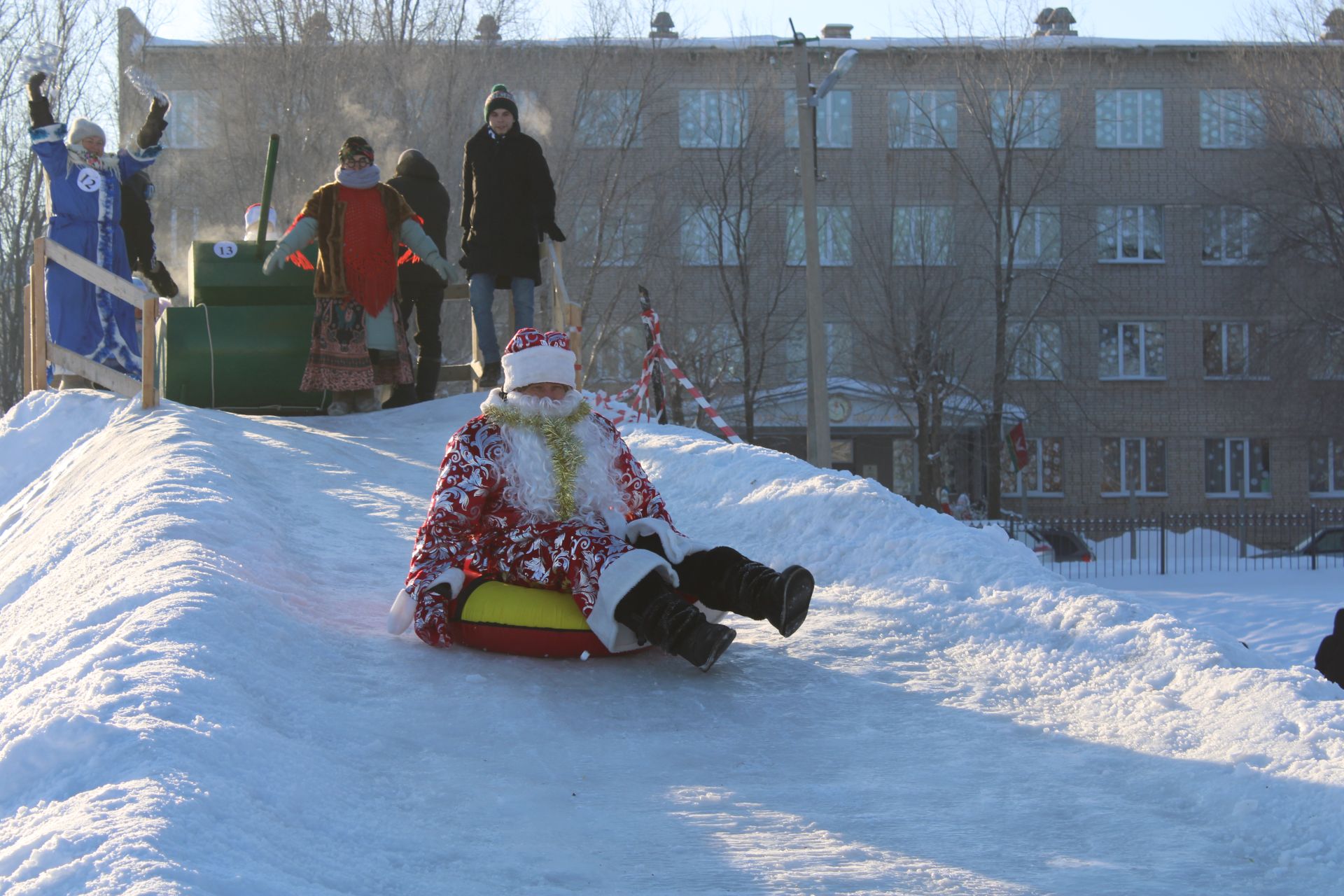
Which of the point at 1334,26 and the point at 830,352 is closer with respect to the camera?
the point at 1334,26

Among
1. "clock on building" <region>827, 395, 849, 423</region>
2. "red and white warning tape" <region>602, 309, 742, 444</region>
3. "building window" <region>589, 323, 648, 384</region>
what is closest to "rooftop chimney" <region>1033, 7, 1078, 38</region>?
"clock on building" <region>827, 395, 849, 423</region>

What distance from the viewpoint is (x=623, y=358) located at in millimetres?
29547

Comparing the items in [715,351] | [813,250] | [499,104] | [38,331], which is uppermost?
[499,104]

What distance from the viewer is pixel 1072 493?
3478cm

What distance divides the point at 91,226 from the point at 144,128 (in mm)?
919

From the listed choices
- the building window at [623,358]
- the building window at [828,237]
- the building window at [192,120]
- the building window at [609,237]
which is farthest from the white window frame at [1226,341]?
the building window at [192,120]

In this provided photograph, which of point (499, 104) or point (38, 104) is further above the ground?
point (38, 104)

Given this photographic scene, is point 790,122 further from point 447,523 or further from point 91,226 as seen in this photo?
point 447,523

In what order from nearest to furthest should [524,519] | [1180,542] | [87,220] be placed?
[524,519] < [87,220] < [1180,542]

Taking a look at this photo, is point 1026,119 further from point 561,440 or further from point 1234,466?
point 561,440

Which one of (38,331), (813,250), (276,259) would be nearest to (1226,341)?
(813,250)

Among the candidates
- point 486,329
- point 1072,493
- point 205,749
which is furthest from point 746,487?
point 1072,493

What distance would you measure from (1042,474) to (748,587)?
31424mm

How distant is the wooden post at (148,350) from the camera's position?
913 cm
